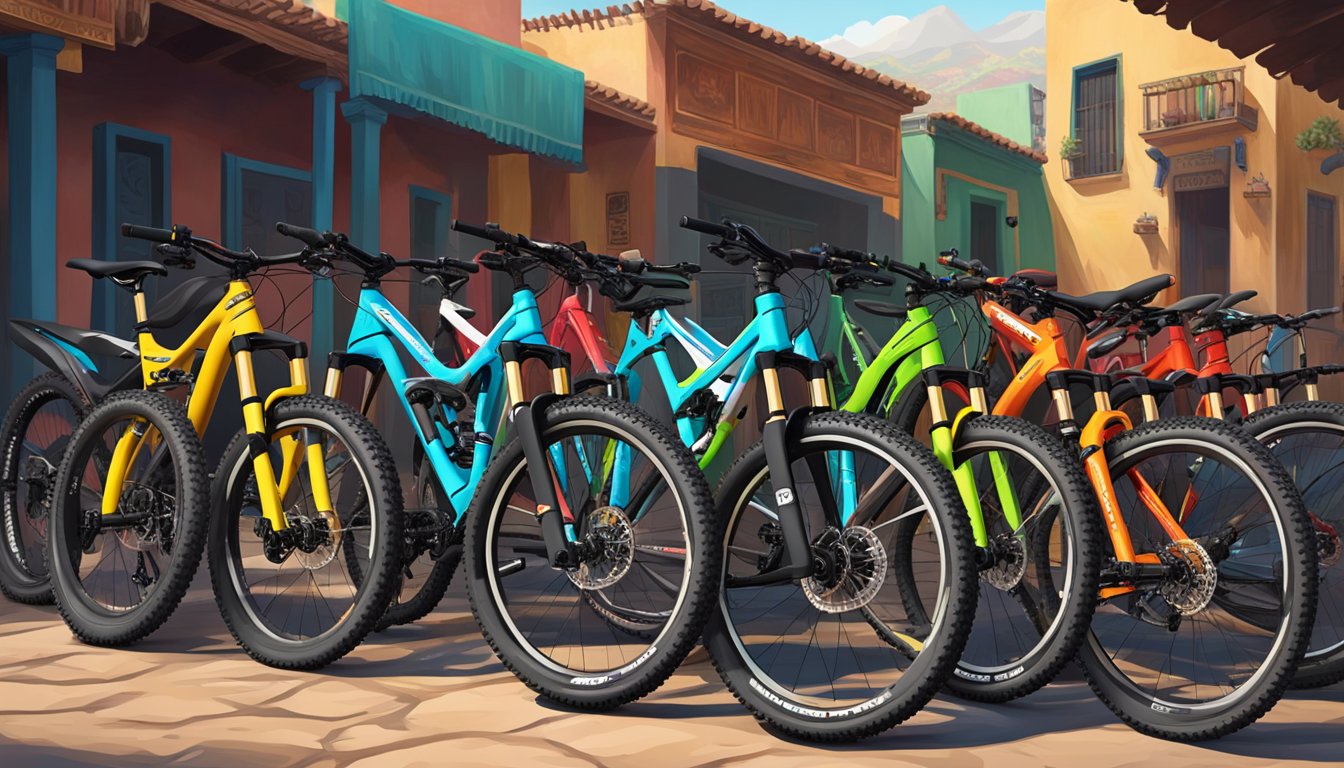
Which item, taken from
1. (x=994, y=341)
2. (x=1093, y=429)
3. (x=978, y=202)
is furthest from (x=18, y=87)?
(x=978, y=202)

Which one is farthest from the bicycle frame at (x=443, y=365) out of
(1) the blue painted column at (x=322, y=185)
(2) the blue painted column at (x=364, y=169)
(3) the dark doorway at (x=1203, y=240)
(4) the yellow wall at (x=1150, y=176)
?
(3) the dark doorway at (x=1203, y=240)

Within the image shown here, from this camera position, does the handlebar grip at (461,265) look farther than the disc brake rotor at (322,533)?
Yes

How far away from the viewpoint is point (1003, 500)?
9.48ft

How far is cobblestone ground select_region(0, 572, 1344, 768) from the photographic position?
237 centimetres

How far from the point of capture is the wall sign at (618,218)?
9.27 metres

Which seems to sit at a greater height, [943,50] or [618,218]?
[943,50]

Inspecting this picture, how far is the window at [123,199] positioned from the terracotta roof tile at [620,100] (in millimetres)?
2940

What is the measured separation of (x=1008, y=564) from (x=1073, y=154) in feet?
38.1

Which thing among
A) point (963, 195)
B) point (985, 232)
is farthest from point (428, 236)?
point (985, 232)

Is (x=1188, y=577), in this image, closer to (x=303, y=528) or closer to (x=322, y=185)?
(x=303, y=528)

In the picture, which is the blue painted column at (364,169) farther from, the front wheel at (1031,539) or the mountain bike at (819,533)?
the front wheel at (1031,539)

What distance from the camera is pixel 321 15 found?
21.8ft

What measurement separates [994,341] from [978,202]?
10.9 meters

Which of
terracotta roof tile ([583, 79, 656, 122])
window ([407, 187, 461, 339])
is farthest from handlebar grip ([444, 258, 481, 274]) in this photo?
terracotta roof tile ([583, 79, 656, 122])
